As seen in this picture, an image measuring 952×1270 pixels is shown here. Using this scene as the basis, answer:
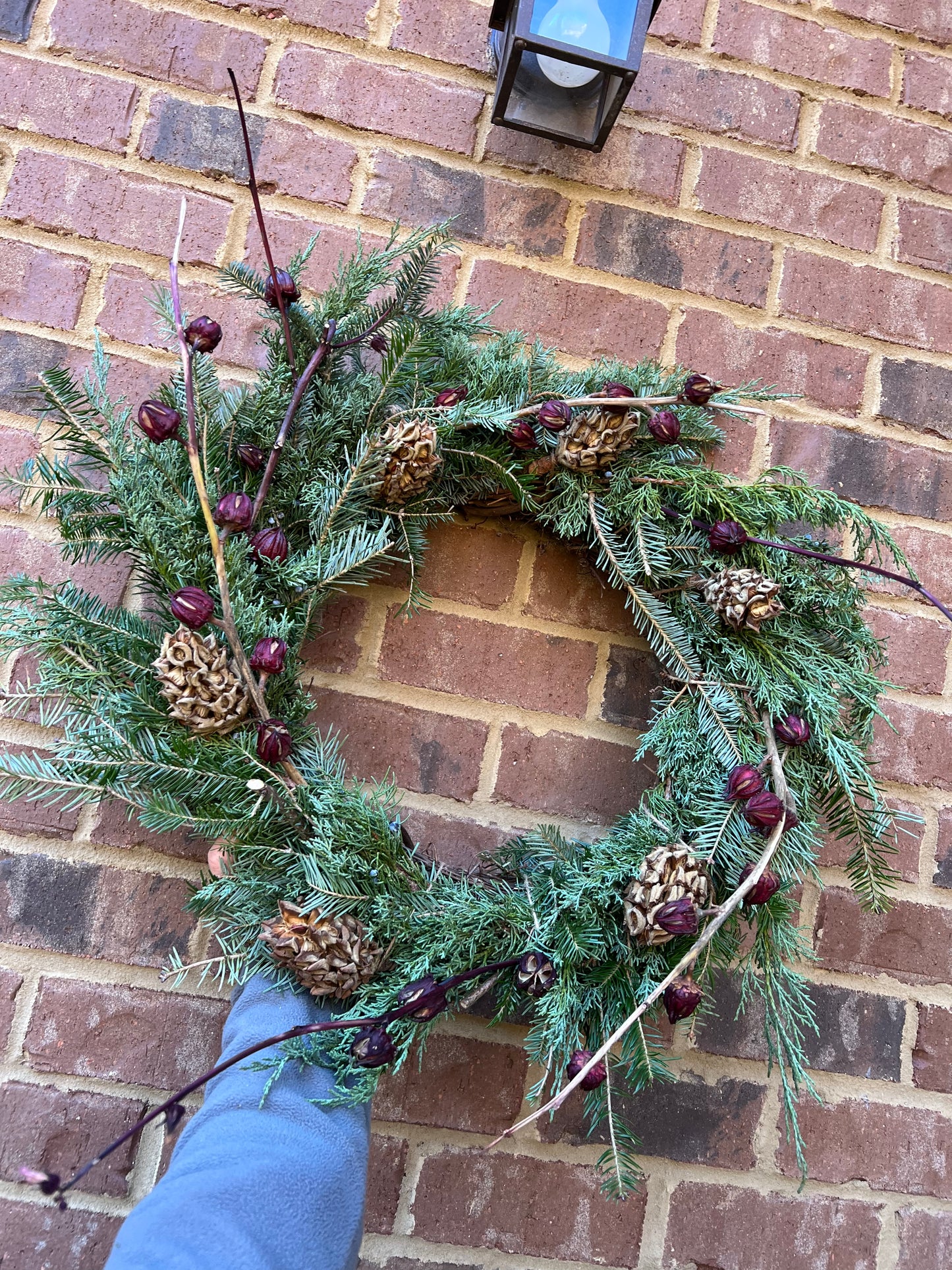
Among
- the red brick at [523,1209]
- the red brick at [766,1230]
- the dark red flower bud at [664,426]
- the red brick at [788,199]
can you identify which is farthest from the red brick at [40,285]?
the red brick at [766,1230]

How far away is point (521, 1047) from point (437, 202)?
92 cm

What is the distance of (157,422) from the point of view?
0.74 metres

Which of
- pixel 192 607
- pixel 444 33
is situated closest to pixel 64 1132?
pixel 192 607

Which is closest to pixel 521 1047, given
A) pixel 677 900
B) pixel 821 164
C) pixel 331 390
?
pixel 677 900

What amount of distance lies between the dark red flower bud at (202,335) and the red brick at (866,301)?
2.23 ft

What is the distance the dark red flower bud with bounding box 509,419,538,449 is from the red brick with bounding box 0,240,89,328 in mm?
497

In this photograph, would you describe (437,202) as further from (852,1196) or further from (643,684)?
(852,1196)

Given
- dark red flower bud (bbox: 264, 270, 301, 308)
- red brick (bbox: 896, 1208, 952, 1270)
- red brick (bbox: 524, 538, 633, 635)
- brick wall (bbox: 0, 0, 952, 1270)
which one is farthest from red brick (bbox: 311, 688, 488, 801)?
red brick (bbox: 896, 1208, 952, 1270)

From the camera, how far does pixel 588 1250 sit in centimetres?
88

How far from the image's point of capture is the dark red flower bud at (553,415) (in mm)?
834

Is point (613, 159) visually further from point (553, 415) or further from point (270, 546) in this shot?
point (270, 546)

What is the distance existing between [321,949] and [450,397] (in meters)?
0.50

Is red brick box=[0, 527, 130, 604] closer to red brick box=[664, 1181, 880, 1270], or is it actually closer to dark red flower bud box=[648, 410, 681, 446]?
A: dark red flower bud box=[648, 410, 681, 446]

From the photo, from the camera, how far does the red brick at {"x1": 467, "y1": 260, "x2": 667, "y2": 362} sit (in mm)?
1013
